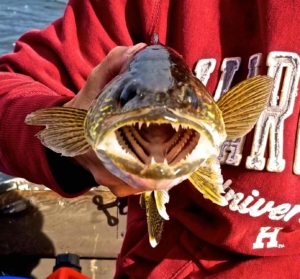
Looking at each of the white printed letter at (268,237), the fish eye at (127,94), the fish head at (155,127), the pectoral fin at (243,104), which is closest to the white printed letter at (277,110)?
the white printed letter at (268,237)

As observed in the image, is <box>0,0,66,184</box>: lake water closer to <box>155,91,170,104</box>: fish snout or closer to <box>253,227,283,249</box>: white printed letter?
<box>253,227,283,249</box>: white printed letter

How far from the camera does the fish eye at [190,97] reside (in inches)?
32.2

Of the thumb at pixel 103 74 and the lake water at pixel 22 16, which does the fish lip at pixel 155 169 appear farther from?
the lake water at pixel 22 16

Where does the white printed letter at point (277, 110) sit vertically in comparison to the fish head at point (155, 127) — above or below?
below

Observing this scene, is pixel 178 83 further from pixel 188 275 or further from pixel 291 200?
pixel 188 275

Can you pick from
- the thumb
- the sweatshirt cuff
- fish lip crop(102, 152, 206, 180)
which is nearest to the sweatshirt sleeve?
the sweatshirt cuff

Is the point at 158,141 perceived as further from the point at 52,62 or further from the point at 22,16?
the point at 22,16

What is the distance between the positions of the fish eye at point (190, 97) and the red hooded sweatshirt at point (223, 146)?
465 mm

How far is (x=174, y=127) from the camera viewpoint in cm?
77

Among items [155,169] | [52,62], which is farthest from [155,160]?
[52,62]

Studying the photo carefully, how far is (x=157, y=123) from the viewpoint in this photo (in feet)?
2.62

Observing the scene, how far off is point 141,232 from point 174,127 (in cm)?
82

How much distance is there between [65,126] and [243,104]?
34 centimetres

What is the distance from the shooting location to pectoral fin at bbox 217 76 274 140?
0.95m
